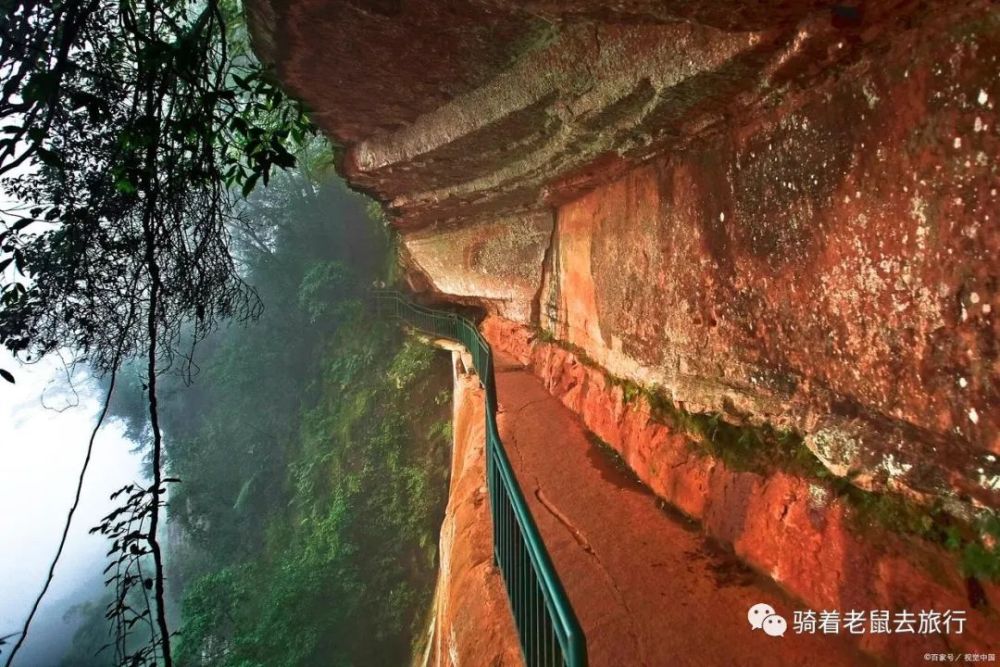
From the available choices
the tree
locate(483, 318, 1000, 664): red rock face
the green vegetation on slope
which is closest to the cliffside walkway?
locate(483, 318, 1000, 664): red rock face

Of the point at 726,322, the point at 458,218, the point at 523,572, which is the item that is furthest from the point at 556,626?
the point at 458,218

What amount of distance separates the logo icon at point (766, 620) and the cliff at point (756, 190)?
0.59 feet

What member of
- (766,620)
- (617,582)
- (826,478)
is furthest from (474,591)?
(826,478)

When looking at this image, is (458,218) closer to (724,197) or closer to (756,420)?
(724,197)

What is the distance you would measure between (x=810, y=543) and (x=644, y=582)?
0.93 meters

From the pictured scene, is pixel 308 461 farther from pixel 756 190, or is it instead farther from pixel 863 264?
pixel 863 264

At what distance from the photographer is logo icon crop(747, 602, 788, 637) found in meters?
2.48

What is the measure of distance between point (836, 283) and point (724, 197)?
0.93 meters

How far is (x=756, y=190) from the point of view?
2.82m

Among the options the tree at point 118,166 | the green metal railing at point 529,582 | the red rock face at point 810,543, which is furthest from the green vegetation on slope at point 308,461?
the red rock face at point 810,543

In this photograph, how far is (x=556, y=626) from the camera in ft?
5.76

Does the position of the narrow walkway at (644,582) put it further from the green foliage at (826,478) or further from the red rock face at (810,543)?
the green foliage at (826,478)

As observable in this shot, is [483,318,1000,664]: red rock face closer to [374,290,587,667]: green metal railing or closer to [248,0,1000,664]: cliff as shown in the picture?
[248,0,1000,664]: cliff

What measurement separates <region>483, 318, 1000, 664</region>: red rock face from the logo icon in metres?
0.16
